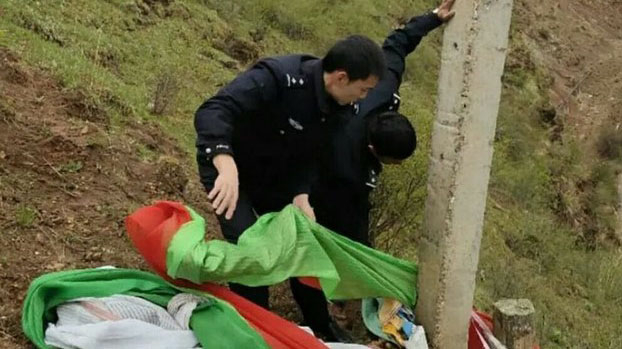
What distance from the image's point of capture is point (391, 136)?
12.3 feet

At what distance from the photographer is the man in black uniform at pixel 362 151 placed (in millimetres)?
3789

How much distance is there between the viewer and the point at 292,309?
4340 mm

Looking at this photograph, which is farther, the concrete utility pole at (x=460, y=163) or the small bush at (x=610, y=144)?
the small bush at (x=610, y=144)

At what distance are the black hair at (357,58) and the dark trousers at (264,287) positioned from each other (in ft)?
2.31

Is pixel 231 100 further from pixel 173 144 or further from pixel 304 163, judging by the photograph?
pixel 173 144

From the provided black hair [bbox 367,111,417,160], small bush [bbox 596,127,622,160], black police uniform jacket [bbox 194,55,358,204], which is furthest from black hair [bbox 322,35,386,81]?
small bush [bbox 596,127,622,160]

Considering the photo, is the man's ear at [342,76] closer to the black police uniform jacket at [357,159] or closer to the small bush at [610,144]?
the black police uniform jacket at [357,159]

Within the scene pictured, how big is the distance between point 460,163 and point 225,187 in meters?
1.08

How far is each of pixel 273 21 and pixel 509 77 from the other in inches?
257

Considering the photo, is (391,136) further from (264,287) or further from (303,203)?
(264,287)

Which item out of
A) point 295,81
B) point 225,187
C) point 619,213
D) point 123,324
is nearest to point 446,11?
point 295,81

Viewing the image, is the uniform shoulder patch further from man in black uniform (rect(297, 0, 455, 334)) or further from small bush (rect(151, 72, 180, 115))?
small bush (rect(151, 72, 180, 115))

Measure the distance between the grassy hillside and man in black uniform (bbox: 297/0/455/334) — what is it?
1273 millimetres

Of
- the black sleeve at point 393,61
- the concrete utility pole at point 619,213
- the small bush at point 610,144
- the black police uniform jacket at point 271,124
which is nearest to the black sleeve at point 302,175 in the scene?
the black police uniform jacket at point 271,124
